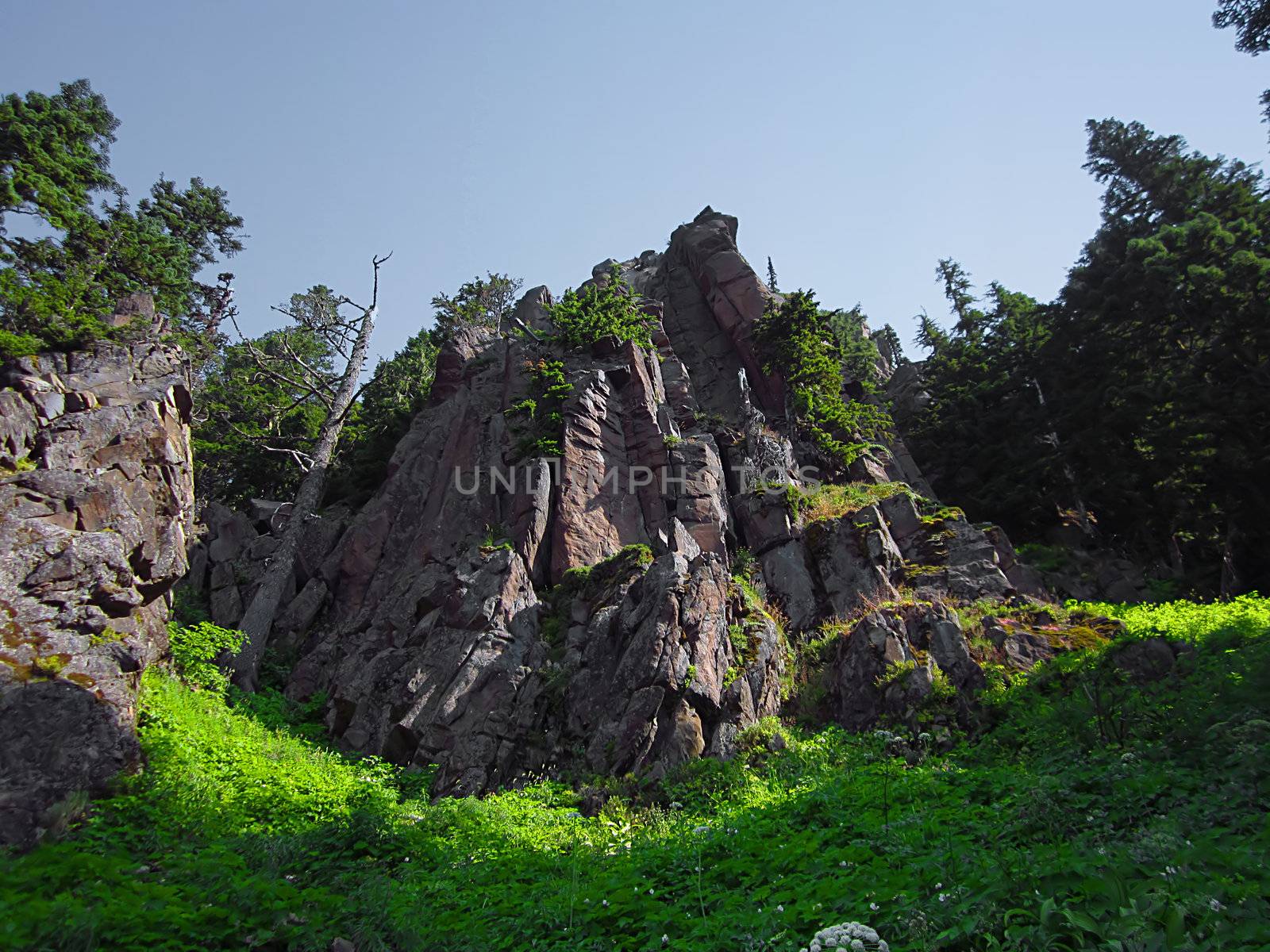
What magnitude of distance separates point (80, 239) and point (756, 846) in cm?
2743

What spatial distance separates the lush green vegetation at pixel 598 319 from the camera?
2475 centimetres

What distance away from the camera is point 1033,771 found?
8.02 meters

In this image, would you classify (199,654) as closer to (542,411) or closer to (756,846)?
(542,411)

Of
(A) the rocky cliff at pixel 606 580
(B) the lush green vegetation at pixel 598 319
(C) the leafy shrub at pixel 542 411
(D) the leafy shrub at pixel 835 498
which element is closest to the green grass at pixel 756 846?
(A) the rocky cliff at pixel 606 580

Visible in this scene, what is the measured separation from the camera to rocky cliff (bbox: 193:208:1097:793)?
12.8m

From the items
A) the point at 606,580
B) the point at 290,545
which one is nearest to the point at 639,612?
the point at 606,580

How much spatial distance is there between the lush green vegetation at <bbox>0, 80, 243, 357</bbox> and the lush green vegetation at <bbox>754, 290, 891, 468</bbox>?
21633mm

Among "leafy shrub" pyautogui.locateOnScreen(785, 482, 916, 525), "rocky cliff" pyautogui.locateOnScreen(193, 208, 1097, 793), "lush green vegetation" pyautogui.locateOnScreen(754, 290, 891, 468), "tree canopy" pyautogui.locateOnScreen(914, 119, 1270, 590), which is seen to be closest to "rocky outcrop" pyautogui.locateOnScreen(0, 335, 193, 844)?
"rocky cliff" pyautogui.locateOnScreen(193, 208, 1097, 793)

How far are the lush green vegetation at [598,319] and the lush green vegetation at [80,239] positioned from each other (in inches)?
522

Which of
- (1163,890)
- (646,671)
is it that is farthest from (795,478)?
(1163,890)

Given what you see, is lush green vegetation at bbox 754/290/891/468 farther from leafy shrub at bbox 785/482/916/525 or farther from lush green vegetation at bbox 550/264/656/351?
lush green vegetation at bbox 550/264/656/351

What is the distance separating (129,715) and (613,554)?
417 inches

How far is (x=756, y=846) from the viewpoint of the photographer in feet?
22.9

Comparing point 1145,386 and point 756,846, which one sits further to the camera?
point 1145,386
